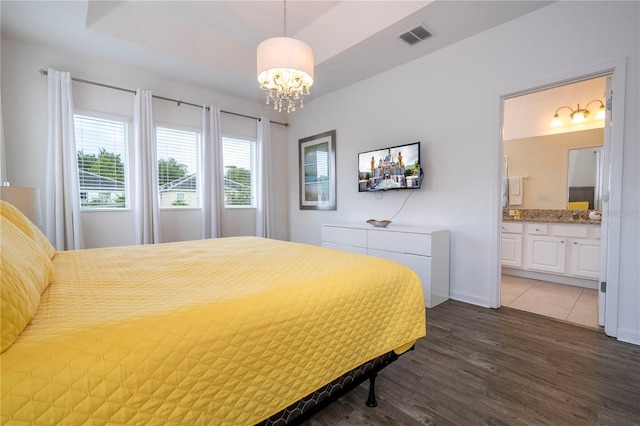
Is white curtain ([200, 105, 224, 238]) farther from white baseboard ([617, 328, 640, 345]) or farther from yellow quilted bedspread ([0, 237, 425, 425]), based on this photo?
white baseboard ([617, 328, 640, 345])

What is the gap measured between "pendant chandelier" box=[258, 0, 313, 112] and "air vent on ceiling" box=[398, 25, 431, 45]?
1233 millimetres

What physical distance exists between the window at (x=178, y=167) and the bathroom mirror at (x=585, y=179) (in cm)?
545

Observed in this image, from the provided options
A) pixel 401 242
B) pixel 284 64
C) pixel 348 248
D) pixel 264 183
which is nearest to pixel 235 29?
pixel 284 64

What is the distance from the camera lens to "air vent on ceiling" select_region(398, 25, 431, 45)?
2.76 metres

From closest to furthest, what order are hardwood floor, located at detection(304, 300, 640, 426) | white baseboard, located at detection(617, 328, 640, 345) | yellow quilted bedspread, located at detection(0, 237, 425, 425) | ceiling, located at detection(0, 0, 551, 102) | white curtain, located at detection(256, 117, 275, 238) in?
yellow quilted bedspread, located at detection(0, 237, 425, 425) < hardwood floor, located at detection(304, 300, 640, 426) < white baseboard, located at detection(617, 328, 640, 345) < ceiling, located at detection(0, 0, 551, 102) < white curtain, located at detection(256, 117, 275, 238)

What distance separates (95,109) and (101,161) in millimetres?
617

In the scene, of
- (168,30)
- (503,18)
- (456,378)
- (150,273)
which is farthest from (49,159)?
(503,18)

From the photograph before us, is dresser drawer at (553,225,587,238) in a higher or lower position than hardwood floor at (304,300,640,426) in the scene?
higher

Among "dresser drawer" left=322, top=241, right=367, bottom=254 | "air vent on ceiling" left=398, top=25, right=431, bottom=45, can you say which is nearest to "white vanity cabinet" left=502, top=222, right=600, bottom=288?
"dresser drawer" left=322, top=241, right=367, bottom=254

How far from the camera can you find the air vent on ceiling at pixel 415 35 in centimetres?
276

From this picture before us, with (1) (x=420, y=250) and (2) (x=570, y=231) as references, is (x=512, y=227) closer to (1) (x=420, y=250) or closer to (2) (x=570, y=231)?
(2) (x=570, y=231)

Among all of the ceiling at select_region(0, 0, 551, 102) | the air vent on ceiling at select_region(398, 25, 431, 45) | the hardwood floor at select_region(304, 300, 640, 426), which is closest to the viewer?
the hardwood floor at select_region(304, 300, 640, 426)

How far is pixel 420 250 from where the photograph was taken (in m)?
2.86

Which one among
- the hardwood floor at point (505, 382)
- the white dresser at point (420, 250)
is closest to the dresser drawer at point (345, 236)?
the white dresser at point (420, 250)
